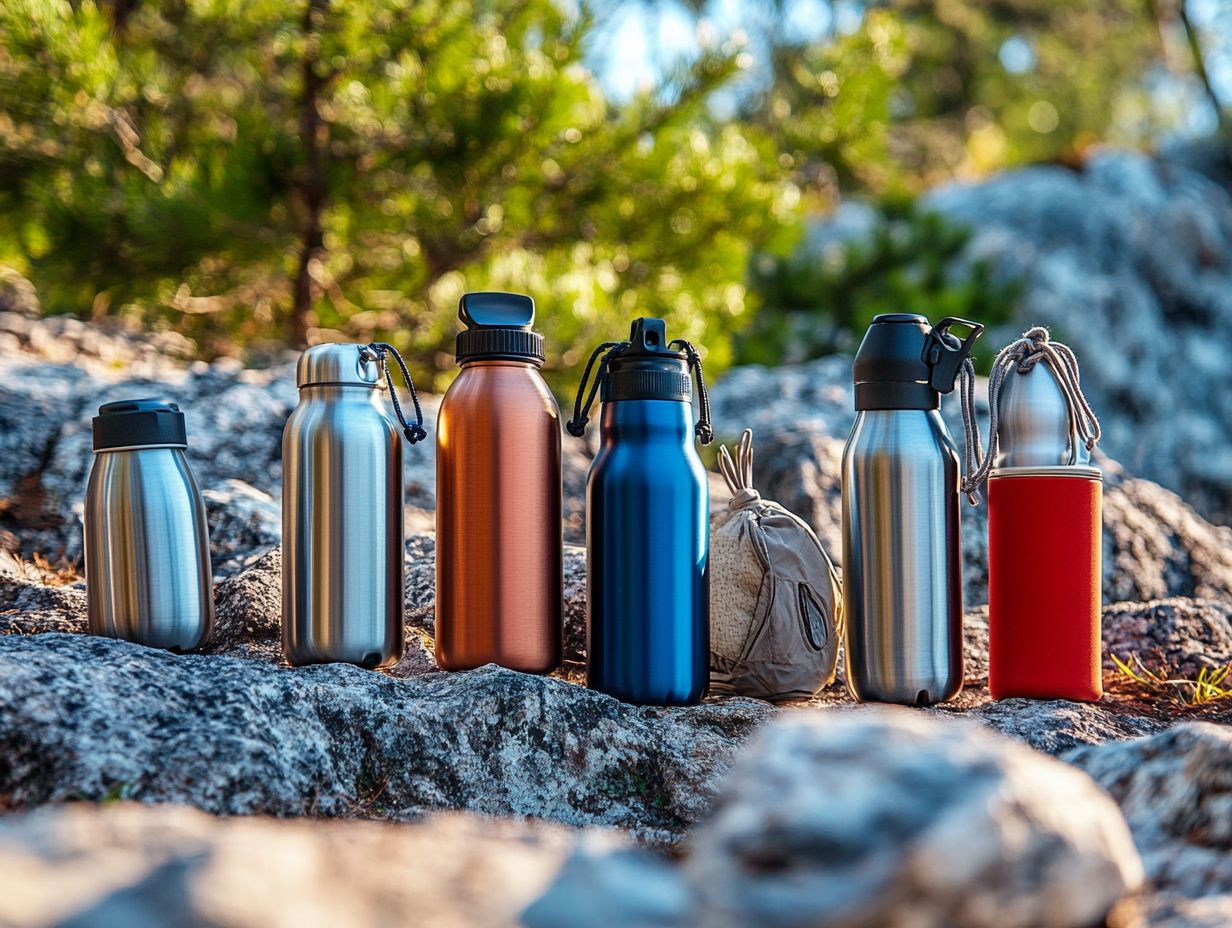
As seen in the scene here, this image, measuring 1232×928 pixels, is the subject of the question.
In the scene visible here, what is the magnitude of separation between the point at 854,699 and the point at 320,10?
3703 mm

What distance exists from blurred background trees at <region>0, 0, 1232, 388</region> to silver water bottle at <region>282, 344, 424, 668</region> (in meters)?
2.69

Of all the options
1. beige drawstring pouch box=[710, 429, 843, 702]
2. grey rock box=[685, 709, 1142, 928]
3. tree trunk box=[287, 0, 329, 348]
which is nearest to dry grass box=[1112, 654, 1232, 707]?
beige drawstring pouch box=[710, 429, 843, 702]

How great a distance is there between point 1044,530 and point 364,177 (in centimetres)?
390

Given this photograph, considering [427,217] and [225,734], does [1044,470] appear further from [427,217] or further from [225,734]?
[427,217]

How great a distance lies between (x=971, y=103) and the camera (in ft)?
55.5

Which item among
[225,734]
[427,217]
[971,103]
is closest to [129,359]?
[427,217]

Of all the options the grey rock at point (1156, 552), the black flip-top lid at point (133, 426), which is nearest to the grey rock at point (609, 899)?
the black flip-top lid at point (133, 426)

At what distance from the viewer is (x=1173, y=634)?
285 cm

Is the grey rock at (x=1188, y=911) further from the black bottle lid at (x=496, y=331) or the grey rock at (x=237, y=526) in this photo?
the grey rock at (x=237, y=526)

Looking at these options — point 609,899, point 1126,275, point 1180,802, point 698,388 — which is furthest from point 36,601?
point 1126,275

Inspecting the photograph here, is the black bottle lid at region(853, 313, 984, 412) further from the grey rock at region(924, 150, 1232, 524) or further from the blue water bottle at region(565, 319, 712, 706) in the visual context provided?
the grey rock at region(924, 150, 1232, 524)

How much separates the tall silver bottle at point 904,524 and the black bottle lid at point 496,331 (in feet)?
2.15

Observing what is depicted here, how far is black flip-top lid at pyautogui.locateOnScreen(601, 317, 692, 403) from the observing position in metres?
2.17

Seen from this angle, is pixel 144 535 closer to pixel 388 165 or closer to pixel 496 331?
pixel 496 331
